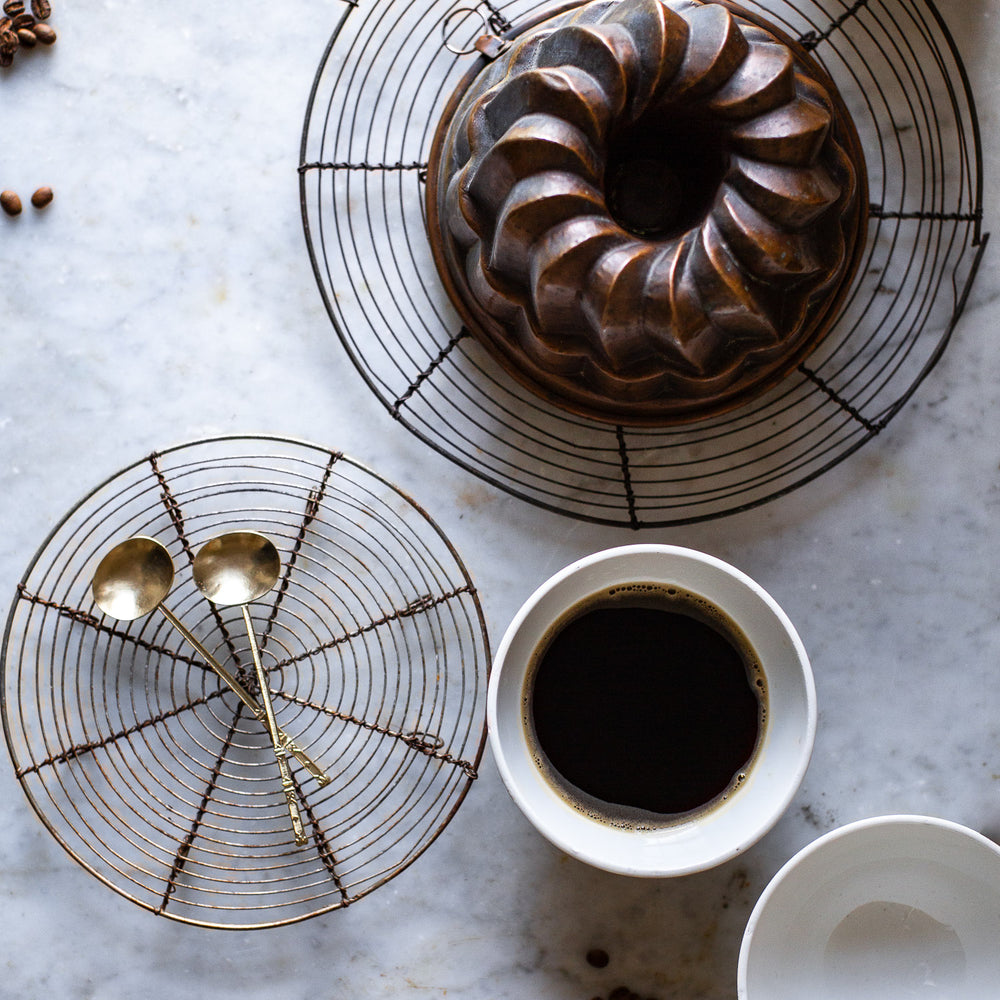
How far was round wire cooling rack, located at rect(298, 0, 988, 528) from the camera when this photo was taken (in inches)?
80.1

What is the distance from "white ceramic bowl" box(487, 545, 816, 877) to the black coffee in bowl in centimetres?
3

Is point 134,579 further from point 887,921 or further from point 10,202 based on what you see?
point 887,921

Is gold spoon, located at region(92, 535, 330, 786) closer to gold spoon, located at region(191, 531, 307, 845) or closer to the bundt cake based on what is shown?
gold spoon, located at region(191, 531, 307, 845)

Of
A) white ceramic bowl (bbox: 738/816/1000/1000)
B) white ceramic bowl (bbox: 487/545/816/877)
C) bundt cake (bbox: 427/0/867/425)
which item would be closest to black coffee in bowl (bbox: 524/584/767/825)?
white ceramic bowl (bbox: 487/545/816/877)

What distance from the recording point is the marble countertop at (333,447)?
80.0 inches

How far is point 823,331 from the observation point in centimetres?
194

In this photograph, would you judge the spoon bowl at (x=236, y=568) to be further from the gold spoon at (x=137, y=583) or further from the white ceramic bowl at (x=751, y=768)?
the white ceramic bowl at (x=751, y=768)

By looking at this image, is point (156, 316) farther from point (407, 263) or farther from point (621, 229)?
point (621, 229)

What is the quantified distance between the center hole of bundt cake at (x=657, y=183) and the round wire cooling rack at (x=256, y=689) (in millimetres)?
665

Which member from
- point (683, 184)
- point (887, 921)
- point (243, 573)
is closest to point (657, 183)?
point (683, 184)

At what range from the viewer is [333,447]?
2.05 meters

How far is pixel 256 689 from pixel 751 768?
2.99ft

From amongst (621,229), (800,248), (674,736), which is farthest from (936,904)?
(621,229)

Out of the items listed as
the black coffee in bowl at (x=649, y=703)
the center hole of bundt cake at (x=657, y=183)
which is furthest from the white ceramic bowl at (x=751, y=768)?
the center hole of bundt cake at (x=657, y=183)
